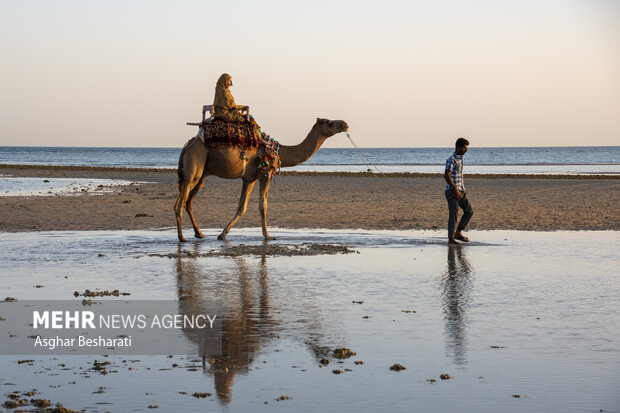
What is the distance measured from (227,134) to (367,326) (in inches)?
355

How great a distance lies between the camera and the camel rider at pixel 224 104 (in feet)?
55.2

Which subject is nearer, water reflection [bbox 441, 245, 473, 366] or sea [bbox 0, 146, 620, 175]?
water reflection [bbox 441, 245, 473, 366]

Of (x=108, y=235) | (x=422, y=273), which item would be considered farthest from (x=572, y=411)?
(x=108, y=235)

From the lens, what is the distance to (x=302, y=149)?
17875 millimetres

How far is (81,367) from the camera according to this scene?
690 cm

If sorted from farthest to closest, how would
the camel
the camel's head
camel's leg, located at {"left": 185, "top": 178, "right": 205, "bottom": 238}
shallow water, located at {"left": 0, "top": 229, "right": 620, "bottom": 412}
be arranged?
the camel's head → camel's leg, located at {"left": 185, "top": 178, "right": 205, "bottom": 238} → the camel → shallow water, located at {"left": 0, "top": 229, "right": 620, "bottom": 412}

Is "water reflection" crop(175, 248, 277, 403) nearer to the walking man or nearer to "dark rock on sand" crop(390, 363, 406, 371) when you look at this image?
"dark rock on sand" crop(390, 363, 406, 371)

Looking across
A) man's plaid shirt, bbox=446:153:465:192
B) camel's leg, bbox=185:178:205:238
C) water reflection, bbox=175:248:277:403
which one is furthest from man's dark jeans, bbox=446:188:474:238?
camel's leg, bbox=185:178:205:238

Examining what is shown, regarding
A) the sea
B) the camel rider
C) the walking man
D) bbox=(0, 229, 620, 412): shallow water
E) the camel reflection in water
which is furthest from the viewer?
the sea

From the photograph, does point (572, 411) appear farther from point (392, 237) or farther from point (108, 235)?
point (108, 235)

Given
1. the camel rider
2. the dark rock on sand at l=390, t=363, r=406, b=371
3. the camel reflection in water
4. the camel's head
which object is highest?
the camel rider

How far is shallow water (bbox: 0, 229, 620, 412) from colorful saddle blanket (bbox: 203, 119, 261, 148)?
220 centimetres

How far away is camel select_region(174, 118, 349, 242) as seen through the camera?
1692 cm

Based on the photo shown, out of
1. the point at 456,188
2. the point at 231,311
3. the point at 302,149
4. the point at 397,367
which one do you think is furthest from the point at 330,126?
the point at 397,367
